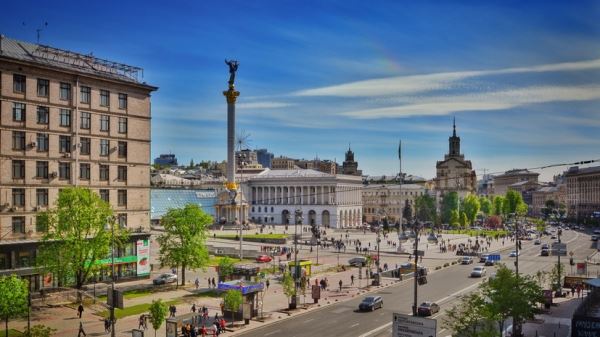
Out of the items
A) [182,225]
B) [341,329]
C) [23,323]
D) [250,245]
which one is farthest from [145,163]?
[250,245]

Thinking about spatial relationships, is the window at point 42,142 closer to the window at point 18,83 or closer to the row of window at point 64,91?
the row of window at point 64,91

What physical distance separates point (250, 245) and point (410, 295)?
53.7m

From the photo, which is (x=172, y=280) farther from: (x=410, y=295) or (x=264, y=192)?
(x=264, y=192)

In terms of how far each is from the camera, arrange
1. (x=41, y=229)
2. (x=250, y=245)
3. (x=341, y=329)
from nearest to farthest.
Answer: (x=341, y=329), (x=41, y=229), (x=250, y=245)

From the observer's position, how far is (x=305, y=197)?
184 meters

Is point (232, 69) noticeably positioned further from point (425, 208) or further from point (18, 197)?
point (425, 208)

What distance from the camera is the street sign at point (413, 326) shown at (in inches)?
886

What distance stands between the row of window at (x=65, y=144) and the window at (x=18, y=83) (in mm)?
3990

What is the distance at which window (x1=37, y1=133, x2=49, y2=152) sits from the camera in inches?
2153

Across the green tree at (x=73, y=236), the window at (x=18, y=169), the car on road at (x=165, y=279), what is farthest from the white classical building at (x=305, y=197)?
the green tree at (x=73, y=236)

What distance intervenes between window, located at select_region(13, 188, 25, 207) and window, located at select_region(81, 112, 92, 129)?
9.24m

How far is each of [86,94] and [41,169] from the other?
9294mm

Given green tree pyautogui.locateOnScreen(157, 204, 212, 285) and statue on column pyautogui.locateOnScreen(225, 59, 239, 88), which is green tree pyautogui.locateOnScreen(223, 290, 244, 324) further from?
statue on column pyautogui.locateOnScreen(225, 59, 239, 88)

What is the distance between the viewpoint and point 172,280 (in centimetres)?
6266
